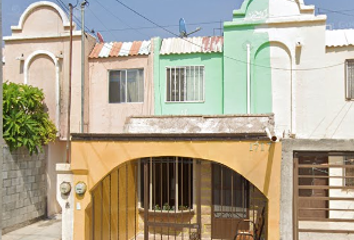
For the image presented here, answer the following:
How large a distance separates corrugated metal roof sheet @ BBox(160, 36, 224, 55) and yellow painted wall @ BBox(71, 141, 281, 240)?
4.91m

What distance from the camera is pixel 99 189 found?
27.5 feet

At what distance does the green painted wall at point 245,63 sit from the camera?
1102 centimetres

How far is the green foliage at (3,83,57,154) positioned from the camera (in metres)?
10.4

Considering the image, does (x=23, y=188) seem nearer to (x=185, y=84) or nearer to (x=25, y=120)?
(x=25, y=120)

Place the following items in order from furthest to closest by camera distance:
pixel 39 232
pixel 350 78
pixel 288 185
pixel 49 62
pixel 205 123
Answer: pixel 49 62
pixel 350 78
pixel 39 232
pixel 205 123
pixel 288 185

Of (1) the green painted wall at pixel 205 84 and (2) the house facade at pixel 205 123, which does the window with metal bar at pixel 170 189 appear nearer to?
(2) the house facade at pixel 205 123

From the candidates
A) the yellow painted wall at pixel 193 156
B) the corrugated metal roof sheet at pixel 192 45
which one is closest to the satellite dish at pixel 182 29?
the corrugated metal roof sheet at pixel 192 45

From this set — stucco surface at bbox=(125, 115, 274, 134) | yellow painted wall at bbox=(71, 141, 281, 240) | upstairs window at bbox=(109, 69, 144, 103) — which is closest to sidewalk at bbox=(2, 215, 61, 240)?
yellow painted wall at bbox=(71, 141, 281, 240)

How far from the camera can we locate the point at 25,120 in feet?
35.1

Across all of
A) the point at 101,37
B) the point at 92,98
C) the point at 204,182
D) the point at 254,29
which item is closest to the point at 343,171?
the point at 204,182

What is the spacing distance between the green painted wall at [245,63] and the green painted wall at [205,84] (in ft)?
1.23

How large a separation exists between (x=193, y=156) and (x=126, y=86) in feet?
18.1

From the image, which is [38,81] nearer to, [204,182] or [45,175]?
[45,175]

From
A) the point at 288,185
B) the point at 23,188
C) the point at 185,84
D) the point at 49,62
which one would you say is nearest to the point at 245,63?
the point at 185,84
